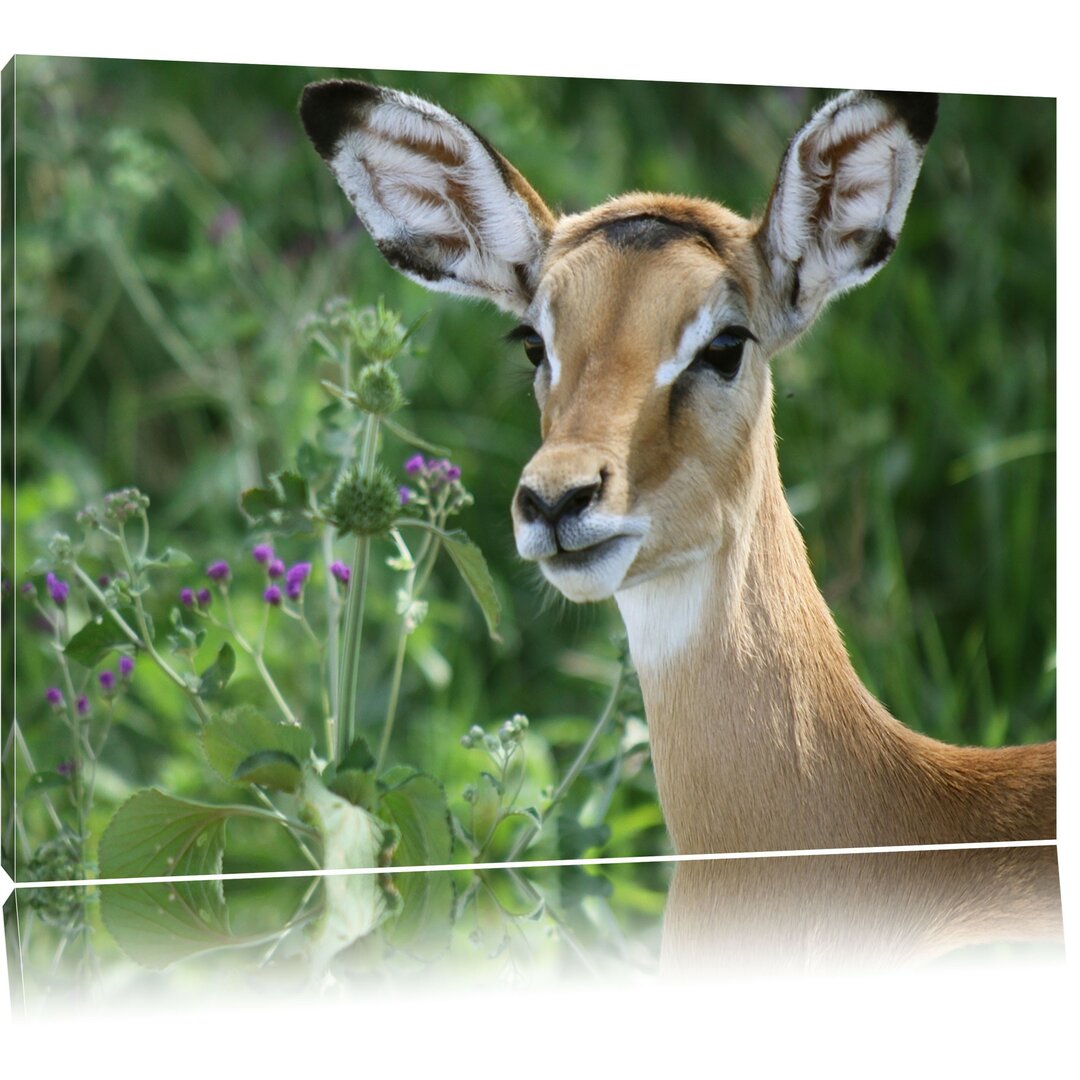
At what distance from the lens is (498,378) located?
6.42 m

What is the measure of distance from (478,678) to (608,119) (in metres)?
2.16

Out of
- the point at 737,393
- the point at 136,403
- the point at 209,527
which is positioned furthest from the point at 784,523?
the point at 136,403

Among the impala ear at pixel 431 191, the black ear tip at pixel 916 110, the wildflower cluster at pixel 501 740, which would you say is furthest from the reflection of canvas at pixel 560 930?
the black ear tip at pixel 916 110

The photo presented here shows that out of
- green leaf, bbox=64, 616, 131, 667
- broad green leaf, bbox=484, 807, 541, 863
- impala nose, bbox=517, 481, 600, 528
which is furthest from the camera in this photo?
broad green leaf, bbox=484, 807, 541, 863

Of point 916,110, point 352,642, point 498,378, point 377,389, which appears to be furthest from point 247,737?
point 498,378

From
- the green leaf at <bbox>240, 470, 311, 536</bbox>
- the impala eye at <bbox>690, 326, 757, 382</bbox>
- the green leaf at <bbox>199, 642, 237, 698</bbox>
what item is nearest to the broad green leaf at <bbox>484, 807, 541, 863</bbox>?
the green leaf at <bbox>199, 642, 237, 698</bbox>

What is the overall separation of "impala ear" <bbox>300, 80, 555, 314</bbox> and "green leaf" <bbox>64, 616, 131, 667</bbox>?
3.56 feet

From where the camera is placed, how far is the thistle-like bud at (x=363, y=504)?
4055 millimetres

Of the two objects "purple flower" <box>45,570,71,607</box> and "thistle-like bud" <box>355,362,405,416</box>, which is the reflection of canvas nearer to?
"purple flower" <box>45,570,71,607</box>

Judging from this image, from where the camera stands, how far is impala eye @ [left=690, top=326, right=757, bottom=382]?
3.72 m

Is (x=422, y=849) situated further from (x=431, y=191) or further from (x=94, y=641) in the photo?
(x=431, y=191)

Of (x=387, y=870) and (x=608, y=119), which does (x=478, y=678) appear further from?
(x=608, y=119)

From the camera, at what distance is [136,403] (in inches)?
247

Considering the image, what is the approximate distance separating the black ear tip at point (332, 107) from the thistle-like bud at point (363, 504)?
778 mm
